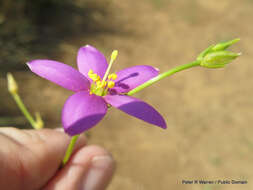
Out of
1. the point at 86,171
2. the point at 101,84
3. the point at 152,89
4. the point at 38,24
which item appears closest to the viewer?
the point at 101,84

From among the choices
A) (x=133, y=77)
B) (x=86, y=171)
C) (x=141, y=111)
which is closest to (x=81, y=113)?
(x=141, y=111)

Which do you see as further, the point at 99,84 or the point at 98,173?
the point at 98,173

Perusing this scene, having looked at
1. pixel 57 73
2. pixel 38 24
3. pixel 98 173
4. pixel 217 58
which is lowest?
pixel 98 173

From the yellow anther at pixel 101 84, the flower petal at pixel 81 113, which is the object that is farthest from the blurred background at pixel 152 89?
the flower petal at pixel 81 113

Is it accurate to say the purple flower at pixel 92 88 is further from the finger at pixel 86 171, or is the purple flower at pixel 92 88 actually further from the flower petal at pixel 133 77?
the finger at pixel 86 171

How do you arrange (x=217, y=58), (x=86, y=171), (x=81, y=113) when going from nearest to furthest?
(x=81, y=113) → (x=217, y=58) → (x=86, y=171)

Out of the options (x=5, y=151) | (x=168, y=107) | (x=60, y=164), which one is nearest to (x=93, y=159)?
(x=60, y=164)

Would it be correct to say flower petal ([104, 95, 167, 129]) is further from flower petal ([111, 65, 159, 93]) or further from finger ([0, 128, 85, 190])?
finger ([0, 128, 85, 190])

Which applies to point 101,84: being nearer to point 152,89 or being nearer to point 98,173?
point 98,173
